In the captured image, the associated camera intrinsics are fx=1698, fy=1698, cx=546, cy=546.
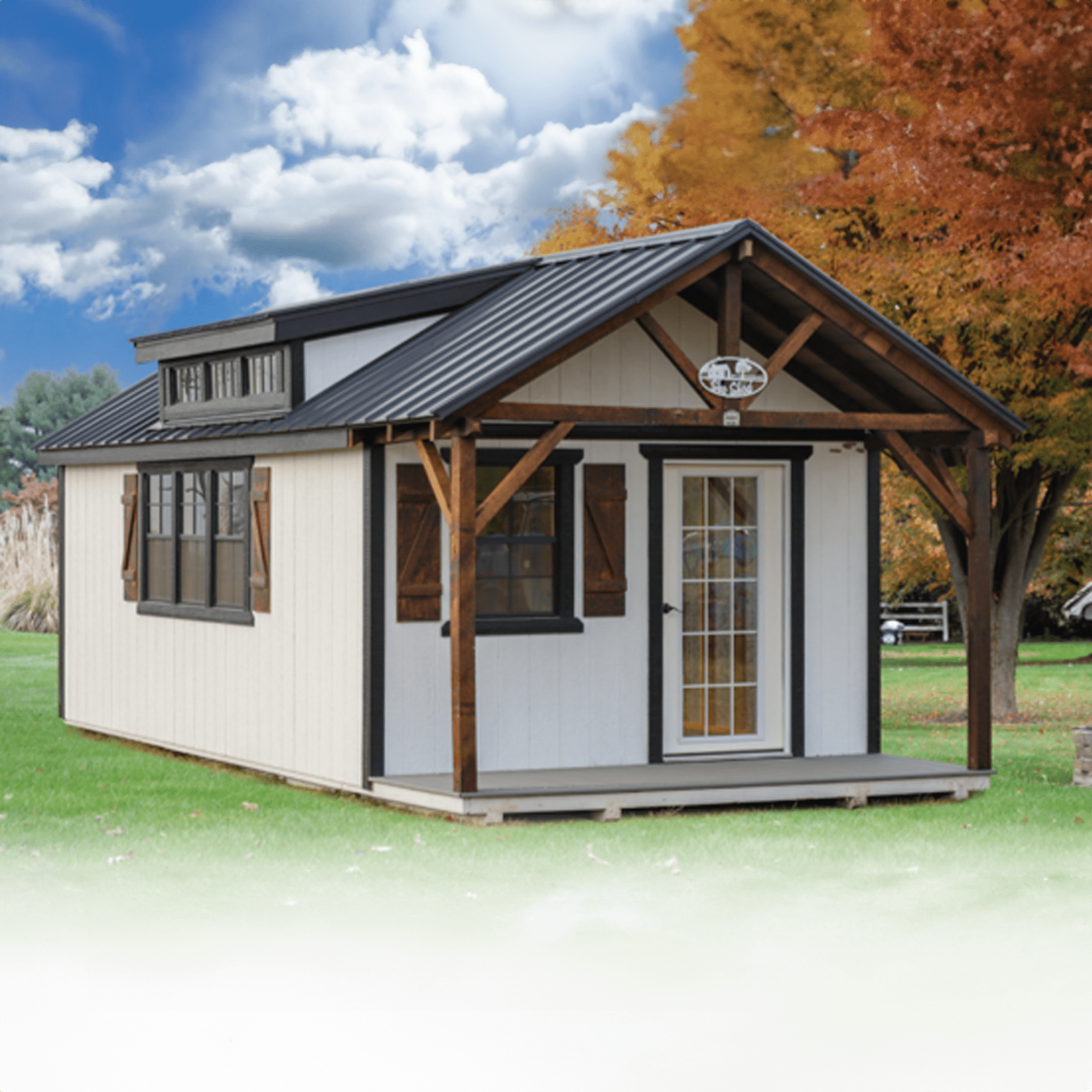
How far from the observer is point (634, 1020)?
20.4 ft

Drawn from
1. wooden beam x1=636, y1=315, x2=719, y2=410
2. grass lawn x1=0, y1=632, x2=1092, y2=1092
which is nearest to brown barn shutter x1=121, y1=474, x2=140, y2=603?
grass lawn x1=0, y1=632, x2=1092, y2=1092

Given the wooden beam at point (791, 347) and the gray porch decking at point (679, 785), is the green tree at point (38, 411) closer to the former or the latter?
the gray porch decking at point (679, 785)

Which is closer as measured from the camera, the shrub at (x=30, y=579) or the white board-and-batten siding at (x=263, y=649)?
the white board-and-batten siding at (x=263, y=649)

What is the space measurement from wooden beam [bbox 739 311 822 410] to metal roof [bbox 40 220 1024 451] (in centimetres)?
32

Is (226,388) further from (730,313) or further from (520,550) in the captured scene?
(730,313)

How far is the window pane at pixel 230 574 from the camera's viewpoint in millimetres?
12992

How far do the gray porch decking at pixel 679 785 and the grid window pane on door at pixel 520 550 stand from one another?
1.16 metres

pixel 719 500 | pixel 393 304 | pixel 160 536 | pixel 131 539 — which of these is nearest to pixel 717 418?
pixel 719 500

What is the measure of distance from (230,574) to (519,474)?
3.68 meters

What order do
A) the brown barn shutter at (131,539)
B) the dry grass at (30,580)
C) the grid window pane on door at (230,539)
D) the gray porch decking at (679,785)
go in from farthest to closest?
the dry grass at (30,580) < the brown barn shutter at (131,539) < the grid window pane on door at (230,539) < the gray porch decking at (679,785)

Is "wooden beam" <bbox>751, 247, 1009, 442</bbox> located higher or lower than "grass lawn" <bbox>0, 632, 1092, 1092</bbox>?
higher

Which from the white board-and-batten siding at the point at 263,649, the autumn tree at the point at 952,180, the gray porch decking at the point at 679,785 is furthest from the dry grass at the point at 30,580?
the gray porch decking at the point at 679,785

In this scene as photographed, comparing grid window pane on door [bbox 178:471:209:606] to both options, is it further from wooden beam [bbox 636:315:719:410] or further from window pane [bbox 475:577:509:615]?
wooden beam [bbox 636:315:719:410]

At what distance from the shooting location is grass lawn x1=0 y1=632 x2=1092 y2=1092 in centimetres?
576
